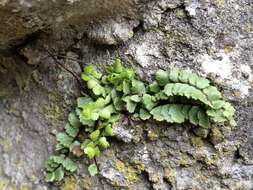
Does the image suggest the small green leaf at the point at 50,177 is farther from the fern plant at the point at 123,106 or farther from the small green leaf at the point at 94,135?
the small green leaf at the point at 94,135

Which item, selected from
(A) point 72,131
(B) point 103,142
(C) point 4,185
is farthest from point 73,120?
(C) point 4,185

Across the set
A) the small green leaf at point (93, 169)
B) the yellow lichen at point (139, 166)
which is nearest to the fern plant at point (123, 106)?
the small green leaf at point (93, 169)

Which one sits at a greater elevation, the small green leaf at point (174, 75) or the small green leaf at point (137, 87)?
the small green leaf at point (174, 75)

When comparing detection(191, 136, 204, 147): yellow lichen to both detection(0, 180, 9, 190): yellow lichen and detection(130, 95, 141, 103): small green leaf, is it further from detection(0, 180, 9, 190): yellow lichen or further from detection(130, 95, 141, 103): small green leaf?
detection(0, 180, 9, 190): yellow lichen

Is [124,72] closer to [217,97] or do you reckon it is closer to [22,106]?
[217,97]

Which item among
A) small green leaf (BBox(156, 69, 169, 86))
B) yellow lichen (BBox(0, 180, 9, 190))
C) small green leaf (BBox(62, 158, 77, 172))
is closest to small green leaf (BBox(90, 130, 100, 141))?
small green leaf (BBox(62, 158, 77, 172))

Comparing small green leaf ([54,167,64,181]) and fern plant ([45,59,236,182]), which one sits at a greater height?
fern plant ([45,59,236,182])
